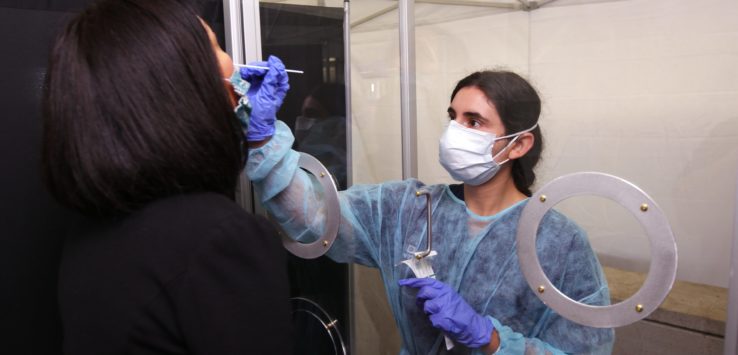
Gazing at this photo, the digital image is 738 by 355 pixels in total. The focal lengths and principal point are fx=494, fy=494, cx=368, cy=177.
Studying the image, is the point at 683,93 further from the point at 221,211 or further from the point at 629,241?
the point at 221,211

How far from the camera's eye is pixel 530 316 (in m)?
0.89

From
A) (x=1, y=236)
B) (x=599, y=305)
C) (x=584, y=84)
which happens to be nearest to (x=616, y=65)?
(x=584, y=84)

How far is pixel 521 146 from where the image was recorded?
0.97 m

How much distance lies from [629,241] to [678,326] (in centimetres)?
20

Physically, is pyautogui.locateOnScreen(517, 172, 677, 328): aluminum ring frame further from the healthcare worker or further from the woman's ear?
the woman's ear

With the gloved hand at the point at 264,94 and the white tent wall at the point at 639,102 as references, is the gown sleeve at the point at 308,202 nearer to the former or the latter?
the gloved hand at the point at 264,94

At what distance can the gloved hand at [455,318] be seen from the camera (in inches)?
32.0

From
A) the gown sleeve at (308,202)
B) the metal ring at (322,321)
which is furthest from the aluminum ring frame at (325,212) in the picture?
the metal ring at (322,321)

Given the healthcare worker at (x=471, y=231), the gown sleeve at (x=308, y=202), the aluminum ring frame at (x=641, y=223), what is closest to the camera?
the aluminum ring frame at (x=641, y=223)

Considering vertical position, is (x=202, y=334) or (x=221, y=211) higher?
(x=221, y=211)

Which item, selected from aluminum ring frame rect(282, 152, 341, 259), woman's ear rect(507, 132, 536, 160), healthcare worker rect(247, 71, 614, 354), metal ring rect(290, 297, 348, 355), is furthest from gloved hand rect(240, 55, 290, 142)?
metal ring rect(290, 297, 348, 355)

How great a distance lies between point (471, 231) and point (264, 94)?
0.48 m

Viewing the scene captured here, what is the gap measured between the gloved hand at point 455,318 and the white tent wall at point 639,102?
29cm

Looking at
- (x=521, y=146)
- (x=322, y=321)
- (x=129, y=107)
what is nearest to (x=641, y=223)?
(x=521, y=146)
